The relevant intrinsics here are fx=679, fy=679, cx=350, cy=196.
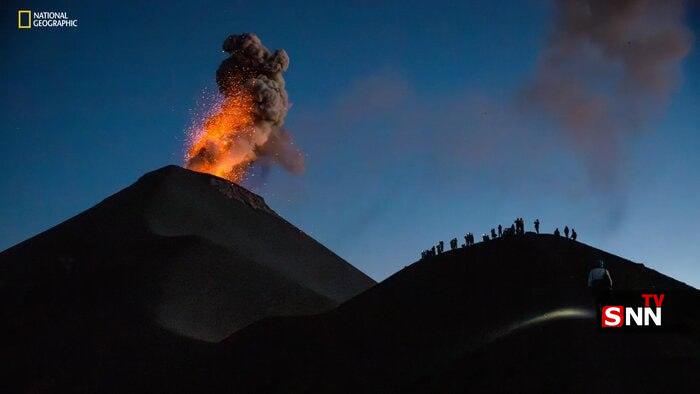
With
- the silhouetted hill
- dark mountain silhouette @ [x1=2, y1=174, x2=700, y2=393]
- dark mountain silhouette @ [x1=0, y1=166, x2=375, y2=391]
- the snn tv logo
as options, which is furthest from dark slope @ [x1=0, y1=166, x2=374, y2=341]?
the snn tv logo

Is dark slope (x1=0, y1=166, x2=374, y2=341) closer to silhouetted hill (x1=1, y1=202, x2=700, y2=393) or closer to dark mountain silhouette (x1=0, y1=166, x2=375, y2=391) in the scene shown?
dark mountain silhouette (x1=0, y1=166, x2=375, y2=391)

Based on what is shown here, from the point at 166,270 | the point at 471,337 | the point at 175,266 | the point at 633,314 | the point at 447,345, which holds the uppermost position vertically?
the point at 175,266

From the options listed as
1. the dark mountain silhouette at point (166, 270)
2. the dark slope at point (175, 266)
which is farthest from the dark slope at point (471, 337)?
the dark slope at point (175, 266)

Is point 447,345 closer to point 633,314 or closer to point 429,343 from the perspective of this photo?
point 429,343

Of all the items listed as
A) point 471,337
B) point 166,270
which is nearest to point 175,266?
point 166,270

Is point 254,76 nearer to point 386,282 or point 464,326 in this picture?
point 386,282
